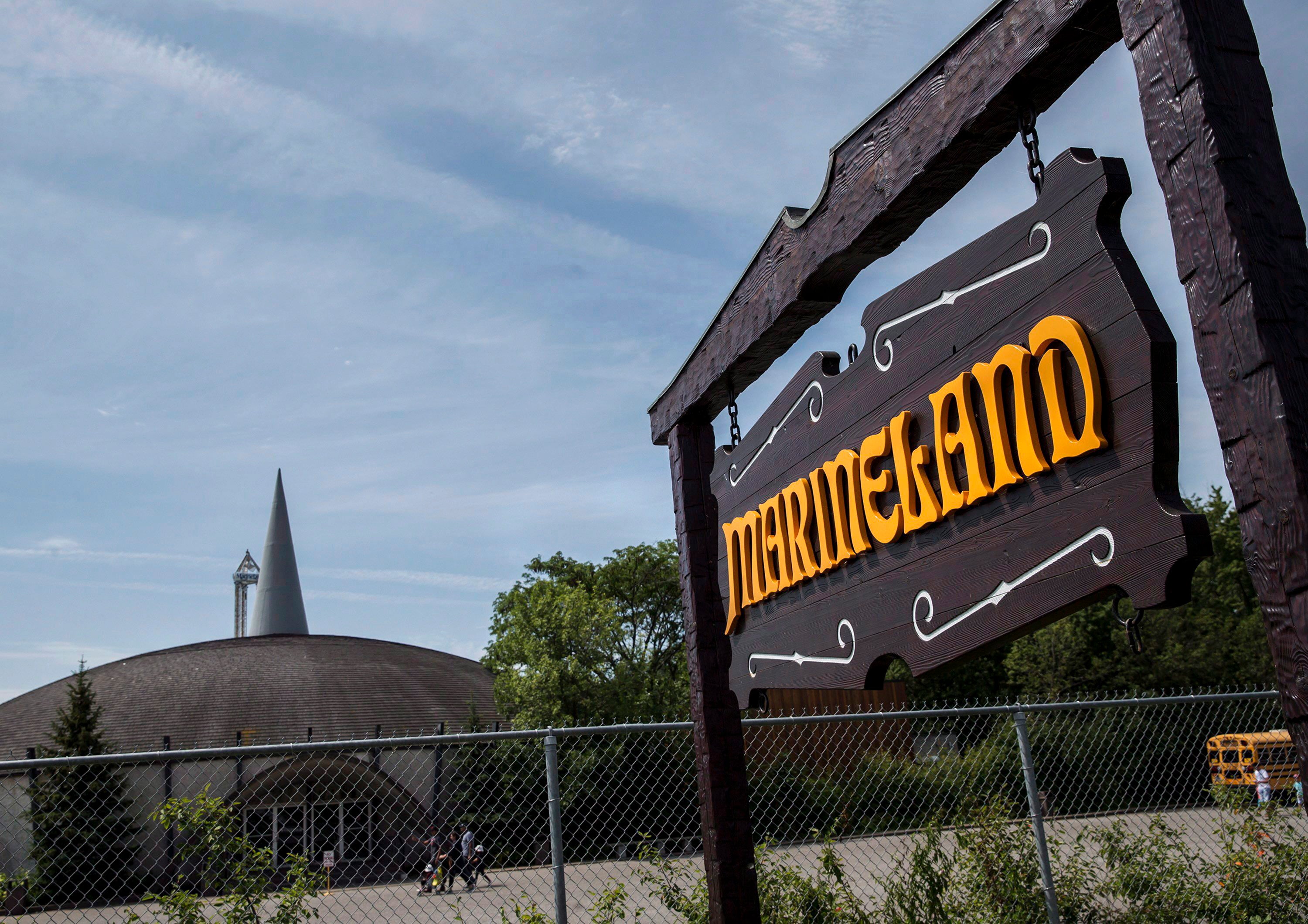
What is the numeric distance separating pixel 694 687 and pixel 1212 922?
3934 mm

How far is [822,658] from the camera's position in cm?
339

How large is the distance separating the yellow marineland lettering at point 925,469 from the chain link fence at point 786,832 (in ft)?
4.65

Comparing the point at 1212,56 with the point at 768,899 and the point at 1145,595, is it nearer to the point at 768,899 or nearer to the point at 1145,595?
the point at 1145,595

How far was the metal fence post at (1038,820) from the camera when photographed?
5.04 meters

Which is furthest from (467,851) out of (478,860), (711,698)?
(711,698)

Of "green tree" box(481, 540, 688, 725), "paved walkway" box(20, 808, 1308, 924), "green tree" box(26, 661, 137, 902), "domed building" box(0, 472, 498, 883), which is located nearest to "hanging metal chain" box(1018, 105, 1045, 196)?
"paved walkway" box(20, 808, 1308, 924)

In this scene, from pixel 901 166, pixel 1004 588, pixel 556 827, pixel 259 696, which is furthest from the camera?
pixel 259 696

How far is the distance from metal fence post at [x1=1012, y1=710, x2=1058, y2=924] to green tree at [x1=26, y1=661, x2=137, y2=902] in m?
15.0

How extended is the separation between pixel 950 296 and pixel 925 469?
50cm

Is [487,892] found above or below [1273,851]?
below

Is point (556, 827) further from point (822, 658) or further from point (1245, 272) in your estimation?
point (1245, 272)

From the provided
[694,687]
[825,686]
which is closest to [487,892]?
[694,687]

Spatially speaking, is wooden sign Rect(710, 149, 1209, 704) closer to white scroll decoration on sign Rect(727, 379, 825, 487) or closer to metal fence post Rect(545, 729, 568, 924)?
white scroll decoration on sign Rect(727, 379, 825, 487)

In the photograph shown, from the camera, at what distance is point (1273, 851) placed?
20.1 feet
